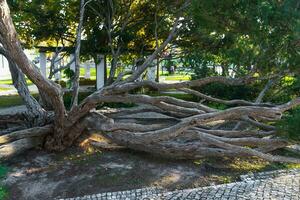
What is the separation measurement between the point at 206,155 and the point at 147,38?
6267 millimetres

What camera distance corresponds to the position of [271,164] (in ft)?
23.7

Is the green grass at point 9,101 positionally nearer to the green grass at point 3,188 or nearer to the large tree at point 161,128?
the large tree at point 161,128

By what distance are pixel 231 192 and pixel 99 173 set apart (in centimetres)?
232

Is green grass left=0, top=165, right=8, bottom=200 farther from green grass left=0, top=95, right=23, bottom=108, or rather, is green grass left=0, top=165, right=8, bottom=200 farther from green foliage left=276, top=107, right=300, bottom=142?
green grass left=0, top=95, right=23, bottom=108

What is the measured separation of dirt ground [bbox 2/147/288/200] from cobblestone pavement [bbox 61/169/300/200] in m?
0.26

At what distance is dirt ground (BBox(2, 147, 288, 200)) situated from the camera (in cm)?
601

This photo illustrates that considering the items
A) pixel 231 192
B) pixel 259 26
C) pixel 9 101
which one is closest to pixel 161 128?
pixel 231 192

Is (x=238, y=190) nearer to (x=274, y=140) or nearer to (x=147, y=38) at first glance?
(x=274, y=140)

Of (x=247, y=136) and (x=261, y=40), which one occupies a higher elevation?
(x=261, y=40)

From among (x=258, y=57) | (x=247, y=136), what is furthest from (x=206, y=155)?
(x=258, y=57)

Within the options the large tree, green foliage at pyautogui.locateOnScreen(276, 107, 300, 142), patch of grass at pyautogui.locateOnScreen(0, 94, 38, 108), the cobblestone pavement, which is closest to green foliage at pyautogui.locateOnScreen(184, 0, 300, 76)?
the large tree

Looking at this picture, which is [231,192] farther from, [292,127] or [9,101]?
[9,101]

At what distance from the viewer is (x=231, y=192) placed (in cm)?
566

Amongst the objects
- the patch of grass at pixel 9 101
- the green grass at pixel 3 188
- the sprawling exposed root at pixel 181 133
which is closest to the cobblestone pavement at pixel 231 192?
the sprawling exposed root at pixel 181 133
